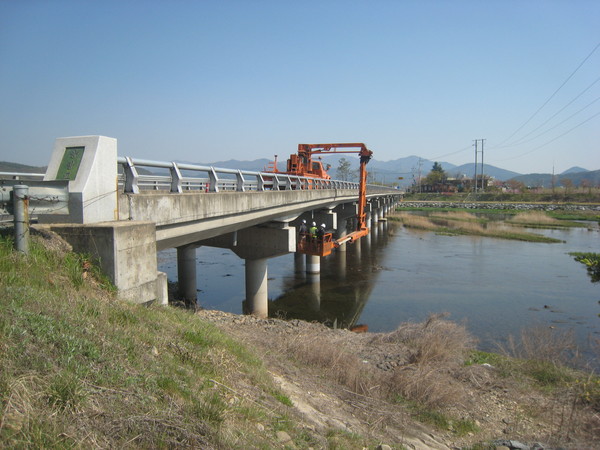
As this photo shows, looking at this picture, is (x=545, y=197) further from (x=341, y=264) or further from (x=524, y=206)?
(x=341, y=264)

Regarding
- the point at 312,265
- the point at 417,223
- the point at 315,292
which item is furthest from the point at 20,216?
the point at 417,223

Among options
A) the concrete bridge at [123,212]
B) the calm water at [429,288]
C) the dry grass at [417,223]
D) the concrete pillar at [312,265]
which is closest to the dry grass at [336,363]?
the concrete bridge at [123,212]

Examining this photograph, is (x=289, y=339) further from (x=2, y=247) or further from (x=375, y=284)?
A: (x=375, y=284)

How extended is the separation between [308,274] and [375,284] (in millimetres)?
4014

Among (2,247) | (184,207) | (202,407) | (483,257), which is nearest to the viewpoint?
(202,407)

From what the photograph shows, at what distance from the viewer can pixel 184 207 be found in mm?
8078

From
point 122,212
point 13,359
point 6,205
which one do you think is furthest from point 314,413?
point 6,205

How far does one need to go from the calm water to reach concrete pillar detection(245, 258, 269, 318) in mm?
985

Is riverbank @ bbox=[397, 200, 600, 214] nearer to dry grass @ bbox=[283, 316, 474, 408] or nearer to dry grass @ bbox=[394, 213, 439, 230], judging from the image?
dry grass @ bbox=[394, 213, 439, 230]

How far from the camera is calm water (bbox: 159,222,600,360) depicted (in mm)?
17391

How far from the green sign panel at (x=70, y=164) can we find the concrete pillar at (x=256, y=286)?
11386 mm

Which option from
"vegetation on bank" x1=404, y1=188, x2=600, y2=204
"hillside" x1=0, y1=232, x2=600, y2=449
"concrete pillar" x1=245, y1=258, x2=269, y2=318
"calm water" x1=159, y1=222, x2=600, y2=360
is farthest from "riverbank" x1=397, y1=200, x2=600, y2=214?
"hillside" x1=0, y1=232, x2=600, y2=449

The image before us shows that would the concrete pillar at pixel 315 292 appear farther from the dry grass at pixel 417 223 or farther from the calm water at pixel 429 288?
the dry grass at pixel 417 223

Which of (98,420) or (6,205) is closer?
(98,420)
